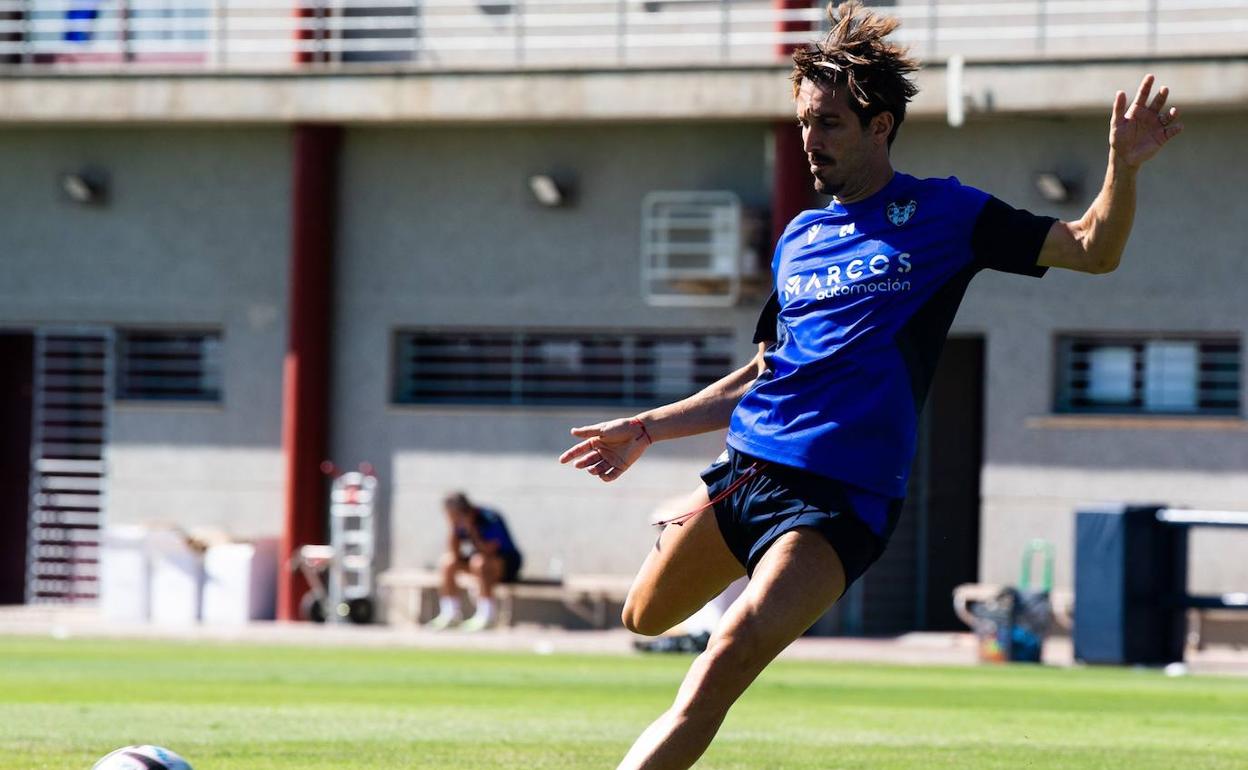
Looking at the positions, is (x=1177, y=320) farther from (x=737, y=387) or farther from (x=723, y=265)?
(x=737, y=387)

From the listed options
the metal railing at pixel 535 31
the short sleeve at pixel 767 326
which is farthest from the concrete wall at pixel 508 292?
the short sleeve at pixel 767 326

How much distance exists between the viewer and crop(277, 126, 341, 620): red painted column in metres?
23.9

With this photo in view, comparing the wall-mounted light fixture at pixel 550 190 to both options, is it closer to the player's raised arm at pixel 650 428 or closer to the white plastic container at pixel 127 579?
the white plastic container at pixel 127 579

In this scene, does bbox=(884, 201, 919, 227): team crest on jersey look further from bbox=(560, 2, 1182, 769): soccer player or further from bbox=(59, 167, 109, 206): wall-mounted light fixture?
bbox=(59, 167, 109, 206): wall-mounted light fixture

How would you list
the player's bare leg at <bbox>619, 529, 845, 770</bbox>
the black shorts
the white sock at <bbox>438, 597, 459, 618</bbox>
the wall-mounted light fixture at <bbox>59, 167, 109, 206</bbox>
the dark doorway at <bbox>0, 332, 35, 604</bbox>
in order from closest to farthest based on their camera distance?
the player's bare leg at <bbox>619, 529, 845, 770</bbox> → the black shorts → the white sock at <bbox>438, 597, 459, 618</bbox> → the wall-mounted light fixture at <bbox>59, 167, 109, 206</bbox> → the dark doorway at <bbox>0, 332, 35, 604</bbox>

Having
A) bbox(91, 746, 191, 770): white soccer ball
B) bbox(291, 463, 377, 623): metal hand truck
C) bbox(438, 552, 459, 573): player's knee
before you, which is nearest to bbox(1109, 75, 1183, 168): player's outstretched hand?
bbox(91, 746, 191, 770): white soccer ball

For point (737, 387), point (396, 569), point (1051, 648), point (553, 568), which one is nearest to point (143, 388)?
point (396, 569)

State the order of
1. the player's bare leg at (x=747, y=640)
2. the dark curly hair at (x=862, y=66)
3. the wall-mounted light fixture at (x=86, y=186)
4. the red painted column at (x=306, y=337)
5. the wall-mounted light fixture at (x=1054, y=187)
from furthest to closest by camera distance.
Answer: the wall-mounted light fixture at (x=86, y=186) → the red painted column at (x=306, y=337) → the wall-mounted light fixture at (x=1054, y=187) → the dark curly hair at (x=862, y=66) → the player's bare leg at (x=747, y=640)

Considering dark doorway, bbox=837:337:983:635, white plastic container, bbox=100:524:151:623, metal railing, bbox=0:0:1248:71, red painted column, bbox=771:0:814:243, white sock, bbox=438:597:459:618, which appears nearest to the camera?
metal railing, bbox=0:0:1248:71

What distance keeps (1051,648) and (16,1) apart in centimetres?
1339

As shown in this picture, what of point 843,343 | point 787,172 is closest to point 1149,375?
point 787,172

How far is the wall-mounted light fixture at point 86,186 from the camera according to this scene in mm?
24719

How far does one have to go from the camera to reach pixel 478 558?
22656 mm

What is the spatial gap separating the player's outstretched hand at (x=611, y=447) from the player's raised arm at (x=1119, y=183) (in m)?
1.29
